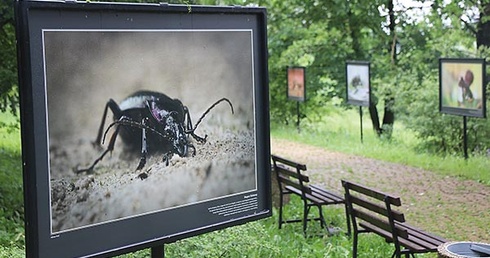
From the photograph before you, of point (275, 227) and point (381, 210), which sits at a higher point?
point (381, 210)

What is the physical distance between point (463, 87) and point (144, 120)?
1037 cm

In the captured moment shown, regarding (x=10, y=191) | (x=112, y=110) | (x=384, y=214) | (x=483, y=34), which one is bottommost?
(x=10, y=191)

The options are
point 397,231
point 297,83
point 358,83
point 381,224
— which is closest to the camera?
point 397,231

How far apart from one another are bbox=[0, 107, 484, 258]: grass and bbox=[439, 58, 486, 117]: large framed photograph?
1019 mm

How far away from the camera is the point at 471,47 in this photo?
66.5 feet

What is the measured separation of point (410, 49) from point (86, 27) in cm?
1948

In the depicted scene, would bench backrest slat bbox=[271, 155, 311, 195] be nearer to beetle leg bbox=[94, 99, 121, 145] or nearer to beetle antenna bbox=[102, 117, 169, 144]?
beetle antenna bbox=[102, 117, 169, 144]

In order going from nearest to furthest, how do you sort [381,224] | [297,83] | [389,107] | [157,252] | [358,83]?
[157,252]
[381,224]
[358,83]
[389,107]
[297,83]

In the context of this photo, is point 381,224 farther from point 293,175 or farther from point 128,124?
point 128,124

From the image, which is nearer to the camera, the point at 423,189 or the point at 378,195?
the point at 378,195

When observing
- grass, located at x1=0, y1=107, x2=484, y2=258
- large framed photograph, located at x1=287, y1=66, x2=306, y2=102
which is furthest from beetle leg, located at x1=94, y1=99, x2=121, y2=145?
large framed photograph, located at x1=287, y1=66, x2=306, y2=102

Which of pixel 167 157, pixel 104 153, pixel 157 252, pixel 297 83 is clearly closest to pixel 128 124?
pixel 104 153

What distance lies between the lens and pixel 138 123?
3832mm

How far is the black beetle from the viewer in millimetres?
3734
